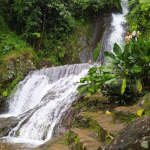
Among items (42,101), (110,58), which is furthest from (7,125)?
(110,58)

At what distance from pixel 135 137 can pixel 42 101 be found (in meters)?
6.59

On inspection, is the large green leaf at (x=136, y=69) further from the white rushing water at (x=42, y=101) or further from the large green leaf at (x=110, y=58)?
the white rushing water at (x=42, y=101)

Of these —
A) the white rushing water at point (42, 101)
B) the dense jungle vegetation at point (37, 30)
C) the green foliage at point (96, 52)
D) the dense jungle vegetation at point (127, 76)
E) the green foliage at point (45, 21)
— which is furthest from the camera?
the green foliage at point (96, 52)

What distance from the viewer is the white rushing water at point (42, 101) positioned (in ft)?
21.8

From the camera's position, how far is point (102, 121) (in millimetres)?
4348

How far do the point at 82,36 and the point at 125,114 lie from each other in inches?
512

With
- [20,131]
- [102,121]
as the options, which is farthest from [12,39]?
[102,121]

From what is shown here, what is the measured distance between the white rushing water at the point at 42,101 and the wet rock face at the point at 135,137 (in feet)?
14.1

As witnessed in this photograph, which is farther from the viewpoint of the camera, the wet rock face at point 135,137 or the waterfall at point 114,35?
the waterfall at point 114,35

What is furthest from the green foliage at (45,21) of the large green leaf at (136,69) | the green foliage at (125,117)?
the green foliage at (125,117)

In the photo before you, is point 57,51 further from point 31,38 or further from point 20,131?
point 20,131

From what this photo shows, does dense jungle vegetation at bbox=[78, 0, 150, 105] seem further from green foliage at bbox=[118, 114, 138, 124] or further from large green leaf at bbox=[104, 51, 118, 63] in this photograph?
green foliage at bbox=[118, 114, 138, 124]

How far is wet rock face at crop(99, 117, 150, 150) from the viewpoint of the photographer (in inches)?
76.2

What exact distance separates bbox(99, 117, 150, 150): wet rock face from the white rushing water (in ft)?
14.1
